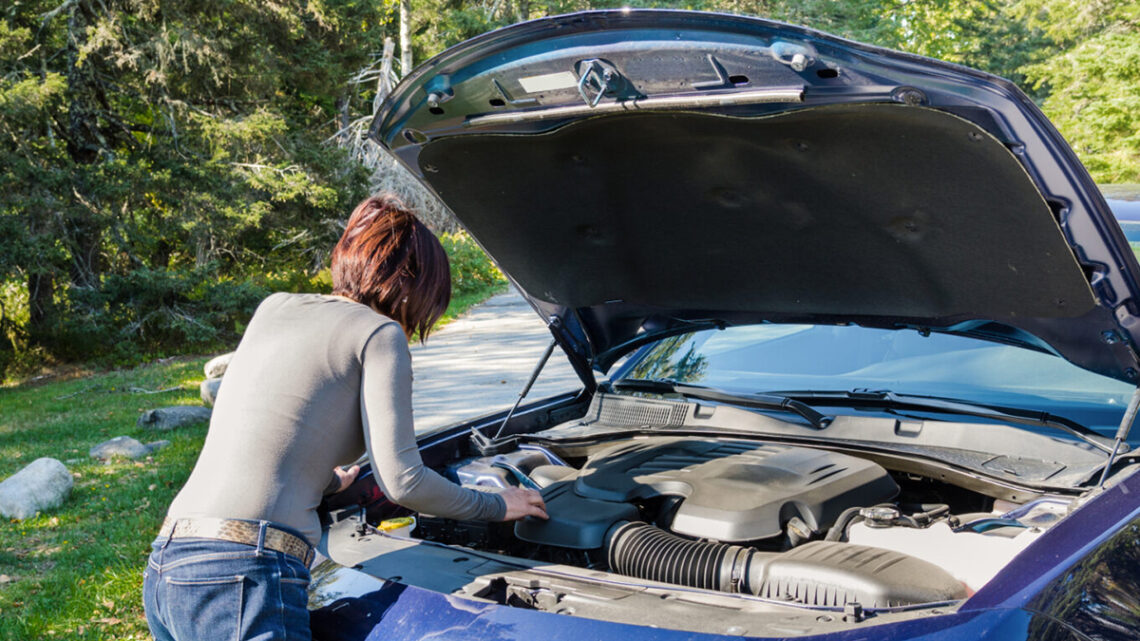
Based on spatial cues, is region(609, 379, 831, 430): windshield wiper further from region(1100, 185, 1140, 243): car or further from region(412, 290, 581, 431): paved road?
region(412, 290, 581, 431): paved road

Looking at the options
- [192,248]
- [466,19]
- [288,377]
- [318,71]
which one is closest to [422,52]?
[466,19]

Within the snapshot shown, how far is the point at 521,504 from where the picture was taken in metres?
2.38

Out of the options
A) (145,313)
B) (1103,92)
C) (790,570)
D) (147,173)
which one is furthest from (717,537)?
(1103,92)

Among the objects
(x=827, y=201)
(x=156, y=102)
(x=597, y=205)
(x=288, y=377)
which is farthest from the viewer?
(x=156, y=102)

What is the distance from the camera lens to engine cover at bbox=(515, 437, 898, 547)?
98.6 inches

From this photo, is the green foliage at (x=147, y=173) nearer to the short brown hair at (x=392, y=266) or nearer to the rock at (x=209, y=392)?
the rock at (x=209, y=392)

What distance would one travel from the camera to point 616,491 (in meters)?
2.72

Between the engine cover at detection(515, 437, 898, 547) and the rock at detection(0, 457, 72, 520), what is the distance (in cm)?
459

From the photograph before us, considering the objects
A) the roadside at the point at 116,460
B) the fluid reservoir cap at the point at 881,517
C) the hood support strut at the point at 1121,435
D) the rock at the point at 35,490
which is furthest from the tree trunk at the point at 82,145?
the hood support strut at the point at 1121,435

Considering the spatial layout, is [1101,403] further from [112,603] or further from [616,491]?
[112,603]

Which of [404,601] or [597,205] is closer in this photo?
[404,601]

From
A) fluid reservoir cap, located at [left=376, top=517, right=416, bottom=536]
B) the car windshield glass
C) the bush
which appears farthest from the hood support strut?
the bush

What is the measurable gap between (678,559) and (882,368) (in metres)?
1.37

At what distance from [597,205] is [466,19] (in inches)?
945
